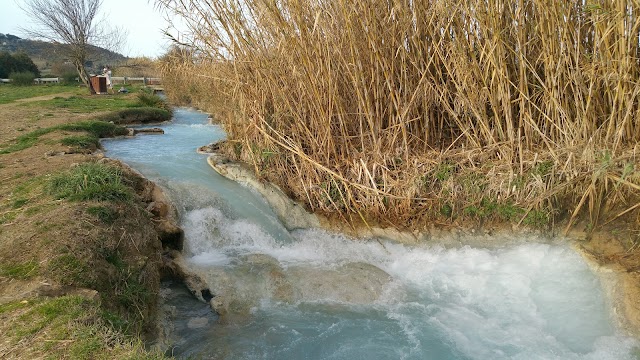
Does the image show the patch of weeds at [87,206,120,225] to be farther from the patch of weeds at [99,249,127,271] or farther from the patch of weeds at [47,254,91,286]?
the patch of weeds at [47,254,91,286]

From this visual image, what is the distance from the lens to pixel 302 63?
4.68 meters

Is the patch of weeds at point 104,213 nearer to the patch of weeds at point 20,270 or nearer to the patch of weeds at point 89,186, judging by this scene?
the patch of weeds at point 89,186

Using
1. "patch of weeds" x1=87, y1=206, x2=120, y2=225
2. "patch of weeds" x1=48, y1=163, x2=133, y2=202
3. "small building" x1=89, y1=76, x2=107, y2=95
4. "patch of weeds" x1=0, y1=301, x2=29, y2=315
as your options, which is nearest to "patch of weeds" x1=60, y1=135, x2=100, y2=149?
"patch of weeds" x1=48, y1=163, x2=133, y2=202

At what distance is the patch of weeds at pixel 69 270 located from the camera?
2.83 meters

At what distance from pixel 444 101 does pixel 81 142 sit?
16.7 ft

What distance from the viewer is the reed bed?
4086mm

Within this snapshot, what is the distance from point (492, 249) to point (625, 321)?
1.31 m

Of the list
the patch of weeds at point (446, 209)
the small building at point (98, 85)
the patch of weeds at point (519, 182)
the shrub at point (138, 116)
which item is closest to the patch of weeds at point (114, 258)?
the patch of weeds at point (446, 209)

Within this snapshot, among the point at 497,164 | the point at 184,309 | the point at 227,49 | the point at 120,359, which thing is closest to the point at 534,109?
the point at 497,164

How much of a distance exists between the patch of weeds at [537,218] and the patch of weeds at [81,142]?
228 inches

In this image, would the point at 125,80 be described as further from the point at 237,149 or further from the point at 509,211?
the point at 509,211

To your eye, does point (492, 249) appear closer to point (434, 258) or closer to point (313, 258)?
point (434, 258)

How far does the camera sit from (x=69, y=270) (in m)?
2.89

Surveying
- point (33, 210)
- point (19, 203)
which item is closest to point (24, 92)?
point (19, 203)
